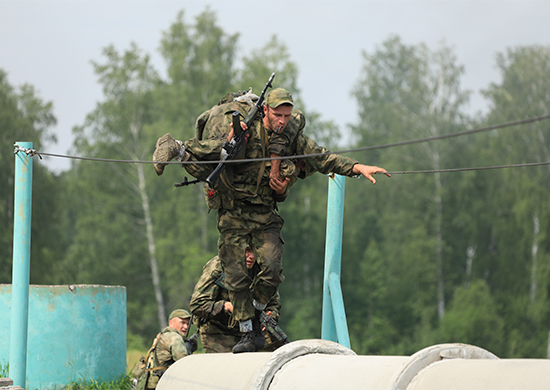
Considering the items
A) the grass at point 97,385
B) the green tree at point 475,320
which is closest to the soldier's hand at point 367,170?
the grass at point 97,385

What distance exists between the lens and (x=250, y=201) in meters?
6.08

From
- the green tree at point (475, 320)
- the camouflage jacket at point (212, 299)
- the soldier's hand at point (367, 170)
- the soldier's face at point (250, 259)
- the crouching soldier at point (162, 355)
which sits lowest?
the green tree at point (475, 320)

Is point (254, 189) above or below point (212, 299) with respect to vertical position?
above

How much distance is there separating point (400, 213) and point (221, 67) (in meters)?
11.0

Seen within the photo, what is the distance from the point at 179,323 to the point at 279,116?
2881 mm

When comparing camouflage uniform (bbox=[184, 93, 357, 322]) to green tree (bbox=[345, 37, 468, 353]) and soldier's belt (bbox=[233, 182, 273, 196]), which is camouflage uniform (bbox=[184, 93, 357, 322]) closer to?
soldier's belt (bbox=[233, 182, 273, 196])

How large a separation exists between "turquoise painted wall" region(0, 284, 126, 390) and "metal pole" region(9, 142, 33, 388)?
5.11ft

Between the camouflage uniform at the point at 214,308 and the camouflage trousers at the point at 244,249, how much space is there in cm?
126

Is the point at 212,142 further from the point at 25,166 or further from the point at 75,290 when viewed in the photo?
the point at 75,290

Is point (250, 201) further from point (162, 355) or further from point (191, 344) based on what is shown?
point (191, 344)

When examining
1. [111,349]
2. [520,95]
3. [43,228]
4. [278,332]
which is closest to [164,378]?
[278,332]

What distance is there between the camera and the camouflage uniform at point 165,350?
287 inches

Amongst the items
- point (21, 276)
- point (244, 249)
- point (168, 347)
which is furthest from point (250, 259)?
point (21, 276)

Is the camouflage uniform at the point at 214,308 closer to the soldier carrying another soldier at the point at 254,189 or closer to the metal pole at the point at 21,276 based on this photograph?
the soldier carrying another soldier at the point at 254,189
